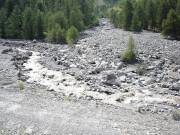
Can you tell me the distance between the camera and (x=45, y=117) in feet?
95.7

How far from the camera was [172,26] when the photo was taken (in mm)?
70062

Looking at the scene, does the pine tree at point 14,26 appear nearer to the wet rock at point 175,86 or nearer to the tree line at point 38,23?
the tree line at point 38,23

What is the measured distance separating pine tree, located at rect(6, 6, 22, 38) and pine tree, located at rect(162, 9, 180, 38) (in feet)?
110

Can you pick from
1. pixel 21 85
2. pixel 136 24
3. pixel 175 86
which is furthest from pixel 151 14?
pixel 21 85

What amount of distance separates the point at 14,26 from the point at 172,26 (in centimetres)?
3564

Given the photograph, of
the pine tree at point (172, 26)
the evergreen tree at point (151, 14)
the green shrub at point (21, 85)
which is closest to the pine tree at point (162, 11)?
the evergreen tree at point (151, 14)

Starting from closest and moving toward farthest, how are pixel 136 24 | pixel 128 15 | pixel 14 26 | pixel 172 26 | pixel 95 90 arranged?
pixel 95 90
pixel 172 26
pixel 14 26
pixel 136 24
pixel 128 15

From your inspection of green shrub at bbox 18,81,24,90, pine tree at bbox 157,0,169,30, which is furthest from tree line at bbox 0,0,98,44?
green shrub at bbox 18,81,24,90

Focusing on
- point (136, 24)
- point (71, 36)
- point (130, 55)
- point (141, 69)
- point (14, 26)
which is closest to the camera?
point (141, 69)

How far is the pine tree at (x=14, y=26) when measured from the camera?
84312mm

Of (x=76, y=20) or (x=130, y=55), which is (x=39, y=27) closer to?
(x=76, y=20)

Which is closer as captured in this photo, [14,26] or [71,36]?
[71,36]

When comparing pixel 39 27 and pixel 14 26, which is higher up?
pixel 14 26

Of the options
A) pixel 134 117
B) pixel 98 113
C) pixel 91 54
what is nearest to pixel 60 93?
pixel 98 113
